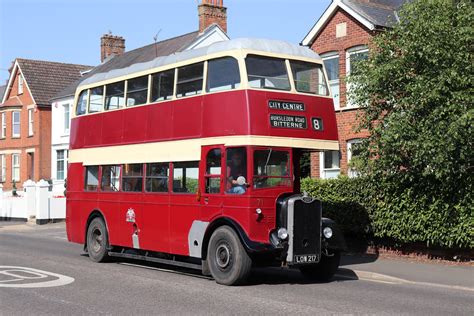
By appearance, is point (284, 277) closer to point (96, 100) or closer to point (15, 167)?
point (96, 100)

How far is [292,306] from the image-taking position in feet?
30.3

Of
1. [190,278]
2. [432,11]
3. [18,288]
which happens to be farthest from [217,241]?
[432,11]

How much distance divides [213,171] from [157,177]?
1.97 meters

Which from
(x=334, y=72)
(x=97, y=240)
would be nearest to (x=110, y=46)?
(x=334, y=72)

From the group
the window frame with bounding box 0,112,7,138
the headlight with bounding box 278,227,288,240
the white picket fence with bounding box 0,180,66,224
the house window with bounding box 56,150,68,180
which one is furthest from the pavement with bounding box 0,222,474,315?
the window frame with bounding box 0,112,7,138

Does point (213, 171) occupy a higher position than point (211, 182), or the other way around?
point (213, 171)

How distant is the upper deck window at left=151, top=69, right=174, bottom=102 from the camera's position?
13.1 m

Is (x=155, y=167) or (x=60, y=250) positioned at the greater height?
(x=155, y=167)

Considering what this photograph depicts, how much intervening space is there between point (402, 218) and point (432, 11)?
4732 mm

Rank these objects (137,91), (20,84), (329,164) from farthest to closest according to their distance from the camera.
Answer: (20,84) → (329,164) → (137,91)

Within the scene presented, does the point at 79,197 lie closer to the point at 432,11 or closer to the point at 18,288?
the point at 18,288

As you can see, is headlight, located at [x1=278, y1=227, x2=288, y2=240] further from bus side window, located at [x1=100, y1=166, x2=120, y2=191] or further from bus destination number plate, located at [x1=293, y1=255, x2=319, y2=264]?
bus side window, located at [x1=100, y1=166, x2=120, y2=191]

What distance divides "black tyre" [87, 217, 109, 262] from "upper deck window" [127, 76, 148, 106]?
10.2ft

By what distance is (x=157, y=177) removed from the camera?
13.4 m
